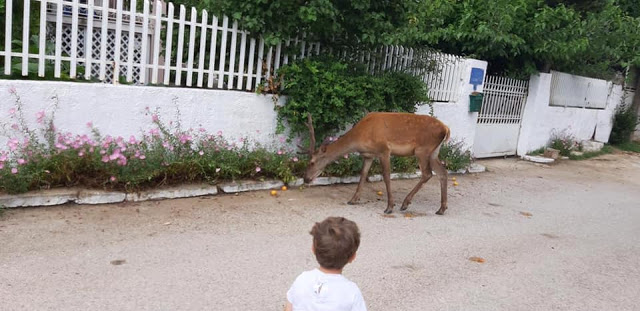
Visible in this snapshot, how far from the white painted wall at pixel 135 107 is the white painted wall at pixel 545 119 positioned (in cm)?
804

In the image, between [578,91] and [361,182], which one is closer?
[361,182]

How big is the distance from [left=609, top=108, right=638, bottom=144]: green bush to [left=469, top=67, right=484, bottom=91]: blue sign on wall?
9228 millimetres

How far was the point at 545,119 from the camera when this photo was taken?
14.0 meters

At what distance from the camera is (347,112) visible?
26.8ft

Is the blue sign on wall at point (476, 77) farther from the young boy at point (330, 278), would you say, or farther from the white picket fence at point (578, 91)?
the young boy at point (330, 278)

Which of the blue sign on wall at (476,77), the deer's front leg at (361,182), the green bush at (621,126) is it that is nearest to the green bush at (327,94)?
the deer's front leg at (361,182)

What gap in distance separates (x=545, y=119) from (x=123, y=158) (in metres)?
11.5

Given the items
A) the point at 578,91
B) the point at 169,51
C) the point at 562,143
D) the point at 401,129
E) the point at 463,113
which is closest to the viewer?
the point at 169,51

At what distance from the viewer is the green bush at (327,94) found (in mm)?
7773

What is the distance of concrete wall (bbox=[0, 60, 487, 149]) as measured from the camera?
5957 mm

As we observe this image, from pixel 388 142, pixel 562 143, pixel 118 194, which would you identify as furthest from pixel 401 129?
pixel 562 143

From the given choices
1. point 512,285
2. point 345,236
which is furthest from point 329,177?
point 345,236

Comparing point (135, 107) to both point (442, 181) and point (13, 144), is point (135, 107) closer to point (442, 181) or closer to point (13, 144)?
point (13, 144)

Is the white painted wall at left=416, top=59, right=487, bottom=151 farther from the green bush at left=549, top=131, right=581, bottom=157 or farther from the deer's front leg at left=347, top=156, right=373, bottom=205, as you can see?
the green bush at left=549, top=131, right=581, bottom=157
